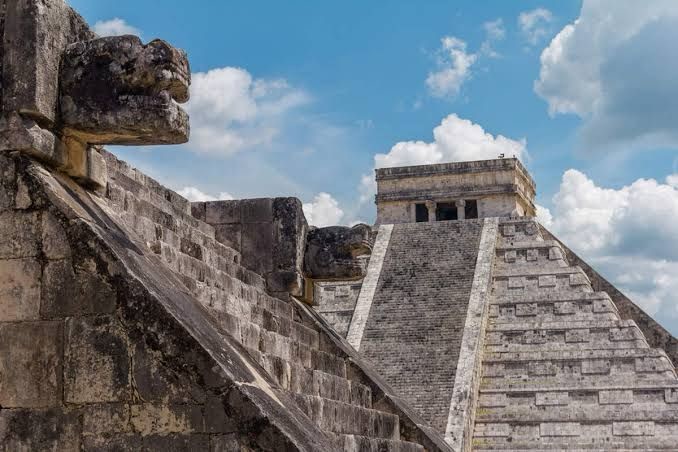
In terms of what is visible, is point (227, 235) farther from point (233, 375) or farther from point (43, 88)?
point (233, 375)

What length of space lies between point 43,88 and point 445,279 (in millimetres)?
22502

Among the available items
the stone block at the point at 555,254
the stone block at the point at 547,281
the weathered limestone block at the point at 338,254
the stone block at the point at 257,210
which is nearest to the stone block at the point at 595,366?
the stone block at the point at 547,281

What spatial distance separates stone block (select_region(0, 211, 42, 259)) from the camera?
5766 mm

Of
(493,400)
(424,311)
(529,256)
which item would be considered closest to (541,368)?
(493,400)

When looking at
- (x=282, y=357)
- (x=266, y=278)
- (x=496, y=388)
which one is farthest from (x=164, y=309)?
(x=496, y=388)

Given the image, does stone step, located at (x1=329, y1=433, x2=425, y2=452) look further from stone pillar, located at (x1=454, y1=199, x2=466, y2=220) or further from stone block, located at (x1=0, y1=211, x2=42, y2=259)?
stone pillar, located at (x1=454, y1=199, x2=466, y2=220)

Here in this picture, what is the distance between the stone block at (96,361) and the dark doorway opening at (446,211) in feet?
95.5

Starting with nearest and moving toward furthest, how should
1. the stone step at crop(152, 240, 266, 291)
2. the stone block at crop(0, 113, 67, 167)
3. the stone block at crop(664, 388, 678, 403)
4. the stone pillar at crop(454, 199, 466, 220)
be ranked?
the stone block at crop(0, 113, 67, 167), the stone step at crop(152, 240, 266, 291), the stone block at crop(664, 388, 678, 403), the stone pillar at crop(454, 199, 466, 220)

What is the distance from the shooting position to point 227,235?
9984 mm

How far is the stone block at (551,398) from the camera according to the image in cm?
2370

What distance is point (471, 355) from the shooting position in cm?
2427

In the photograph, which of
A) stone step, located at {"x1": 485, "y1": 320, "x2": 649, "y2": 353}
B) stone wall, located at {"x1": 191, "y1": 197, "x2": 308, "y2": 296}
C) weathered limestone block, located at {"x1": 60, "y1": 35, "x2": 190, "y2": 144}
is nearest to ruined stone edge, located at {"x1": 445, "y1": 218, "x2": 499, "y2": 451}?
stone step, located at {"x1": 485, "y1": 320, "x2": 649, "y2": 353}

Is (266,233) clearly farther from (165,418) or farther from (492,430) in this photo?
(492,430)

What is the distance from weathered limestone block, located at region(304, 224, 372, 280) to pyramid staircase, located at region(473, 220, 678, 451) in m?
13.6
